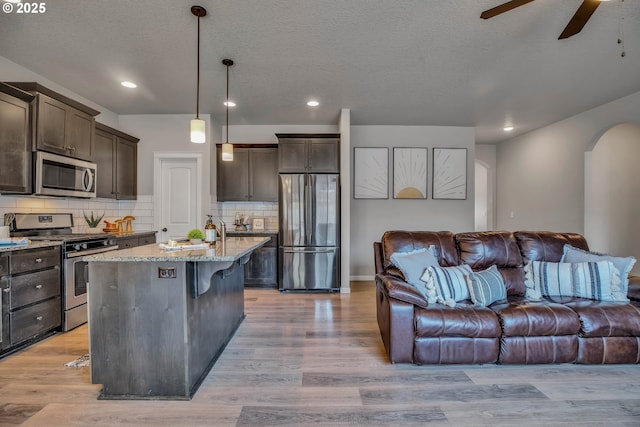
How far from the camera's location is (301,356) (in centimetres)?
251

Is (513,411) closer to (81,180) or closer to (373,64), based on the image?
(373,64)

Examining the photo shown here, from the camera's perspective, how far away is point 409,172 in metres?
5.50

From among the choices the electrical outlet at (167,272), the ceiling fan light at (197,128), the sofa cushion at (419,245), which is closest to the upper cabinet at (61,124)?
the ceiling fan light at (197,128)

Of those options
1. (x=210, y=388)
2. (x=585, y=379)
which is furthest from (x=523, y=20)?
(x=210, y=388)

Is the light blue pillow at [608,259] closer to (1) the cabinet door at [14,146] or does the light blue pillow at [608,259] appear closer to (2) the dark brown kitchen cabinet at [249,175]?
(2) the dark brown kitchen cabinet at [249,175]

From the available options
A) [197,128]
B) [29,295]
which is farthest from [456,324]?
[29,295]

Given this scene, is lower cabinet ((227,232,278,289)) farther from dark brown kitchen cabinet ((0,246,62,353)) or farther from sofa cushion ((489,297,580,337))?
sofa cushion ((489,297,580,337))

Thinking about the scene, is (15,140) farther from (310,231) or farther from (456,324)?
(456,324)

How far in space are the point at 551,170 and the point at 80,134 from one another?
23.9 feet

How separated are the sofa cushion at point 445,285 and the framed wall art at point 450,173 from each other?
10.4 ft

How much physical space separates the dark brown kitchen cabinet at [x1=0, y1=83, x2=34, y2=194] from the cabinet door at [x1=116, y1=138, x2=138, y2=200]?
142 centimetres

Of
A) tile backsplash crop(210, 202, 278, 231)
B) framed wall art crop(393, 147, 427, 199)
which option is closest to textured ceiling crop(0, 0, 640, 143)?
framed wall art crop(393, 147, 427, 199)

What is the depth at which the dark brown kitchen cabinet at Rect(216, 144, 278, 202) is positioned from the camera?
16.7 feet

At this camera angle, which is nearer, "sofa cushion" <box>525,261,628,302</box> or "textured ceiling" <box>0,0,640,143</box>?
"textured ceiling" <box>0,0,640,143</box>
